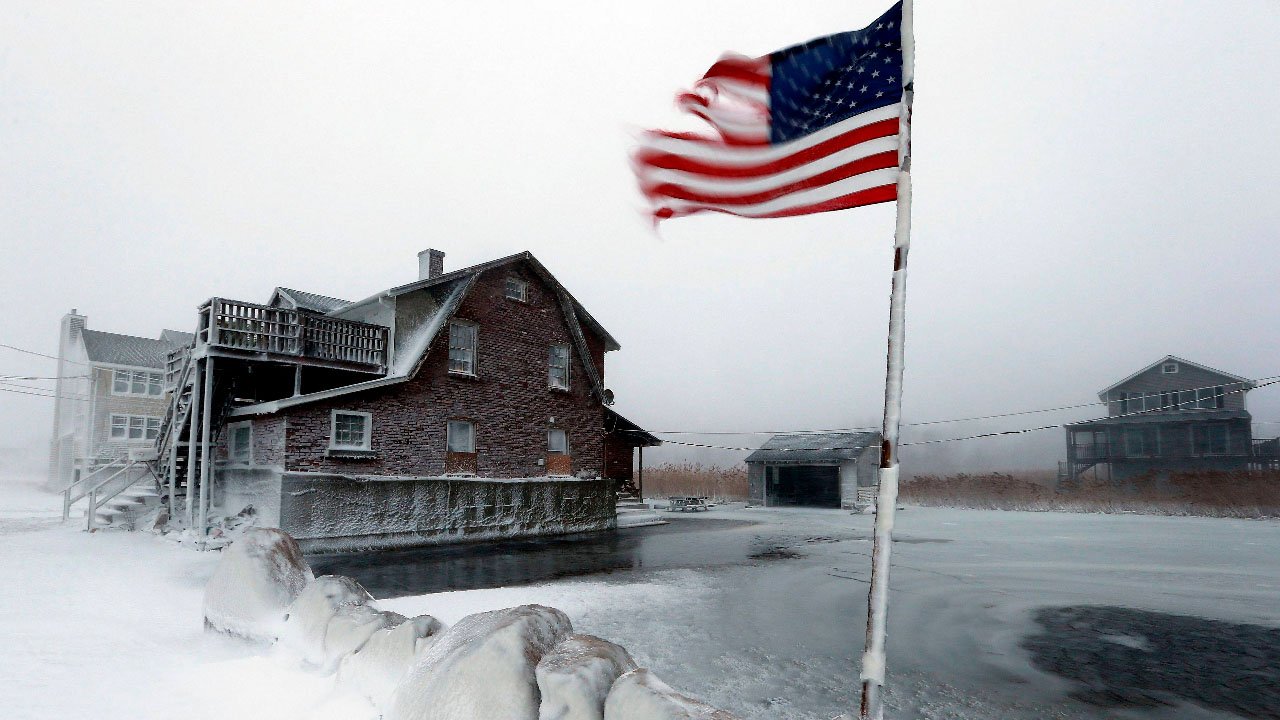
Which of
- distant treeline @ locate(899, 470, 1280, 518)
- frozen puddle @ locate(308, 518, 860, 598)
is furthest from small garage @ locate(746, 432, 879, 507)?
frozen puddle @ locate(308, 518, 860, 598)

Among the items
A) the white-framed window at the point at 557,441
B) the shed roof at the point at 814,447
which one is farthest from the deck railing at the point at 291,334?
the shed roof at the point at 814,447

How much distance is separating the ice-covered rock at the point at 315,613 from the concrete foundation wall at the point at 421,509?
39.2ft

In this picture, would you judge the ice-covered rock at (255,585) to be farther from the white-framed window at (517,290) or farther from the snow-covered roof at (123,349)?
the snow-covered roof at (123,349)

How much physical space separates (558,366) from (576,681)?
77.2 feet

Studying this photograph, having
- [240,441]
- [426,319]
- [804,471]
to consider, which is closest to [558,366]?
[426,319]

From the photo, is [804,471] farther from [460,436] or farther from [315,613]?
[315,613]

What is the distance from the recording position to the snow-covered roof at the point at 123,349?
4081 centimetres

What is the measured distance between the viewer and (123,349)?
140 feet

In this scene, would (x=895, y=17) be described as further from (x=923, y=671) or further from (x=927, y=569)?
(x=927, y=569)

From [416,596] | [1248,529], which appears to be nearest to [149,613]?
[416,596]

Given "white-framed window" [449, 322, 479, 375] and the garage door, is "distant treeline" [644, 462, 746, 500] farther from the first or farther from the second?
"white-framed window" [449, 322, 479, 375]

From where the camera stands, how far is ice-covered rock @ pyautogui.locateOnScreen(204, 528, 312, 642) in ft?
23.9

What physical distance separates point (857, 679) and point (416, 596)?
712 centimetres

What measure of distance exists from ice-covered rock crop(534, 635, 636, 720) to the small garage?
1690 inches
